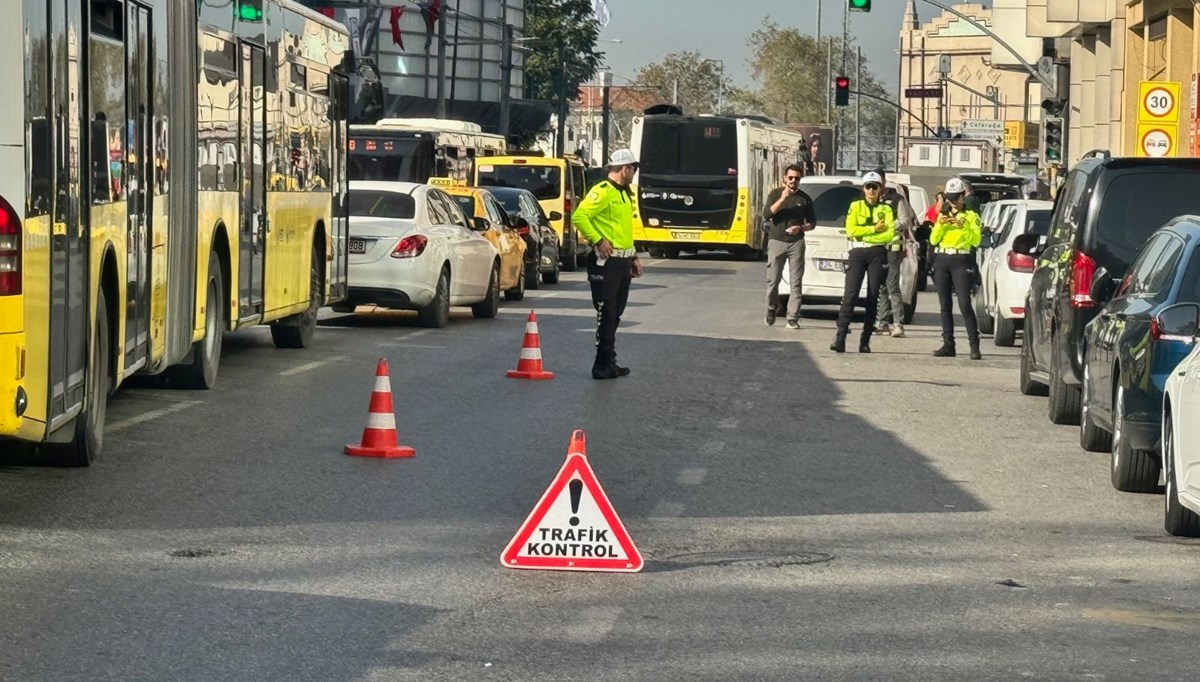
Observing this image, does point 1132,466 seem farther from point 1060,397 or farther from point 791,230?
point 791,230

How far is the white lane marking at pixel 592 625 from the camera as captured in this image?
7.39 meters

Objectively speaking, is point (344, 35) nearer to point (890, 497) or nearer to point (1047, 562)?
point (890, 497)

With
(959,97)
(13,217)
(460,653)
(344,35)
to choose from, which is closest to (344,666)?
(460,653)

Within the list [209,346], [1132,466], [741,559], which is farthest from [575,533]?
[209,346]

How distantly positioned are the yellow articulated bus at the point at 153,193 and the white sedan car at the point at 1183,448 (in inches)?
197

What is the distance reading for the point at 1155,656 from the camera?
7.24 m

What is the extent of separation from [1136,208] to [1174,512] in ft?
16.7

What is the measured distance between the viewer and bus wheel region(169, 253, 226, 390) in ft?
51.1

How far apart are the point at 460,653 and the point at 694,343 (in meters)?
15.6

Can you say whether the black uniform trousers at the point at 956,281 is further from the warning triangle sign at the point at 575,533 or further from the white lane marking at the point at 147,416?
the warning triangle sign at the point at 575,533

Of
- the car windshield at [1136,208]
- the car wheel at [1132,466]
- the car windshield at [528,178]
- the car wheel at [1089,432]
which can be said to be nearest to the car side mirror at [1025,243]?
the car windshield at [1136,208]

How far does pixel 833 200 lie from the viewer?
26.7 m

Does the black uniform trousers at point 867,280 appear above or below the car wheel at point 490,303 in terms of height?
above

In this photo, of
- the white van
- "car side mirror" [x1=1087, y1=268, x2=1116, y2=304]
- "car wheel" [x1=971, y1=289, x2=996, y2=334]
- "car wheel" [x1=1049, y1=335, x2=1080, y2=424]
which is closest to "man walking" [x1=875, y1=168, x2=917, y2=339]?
the white van
